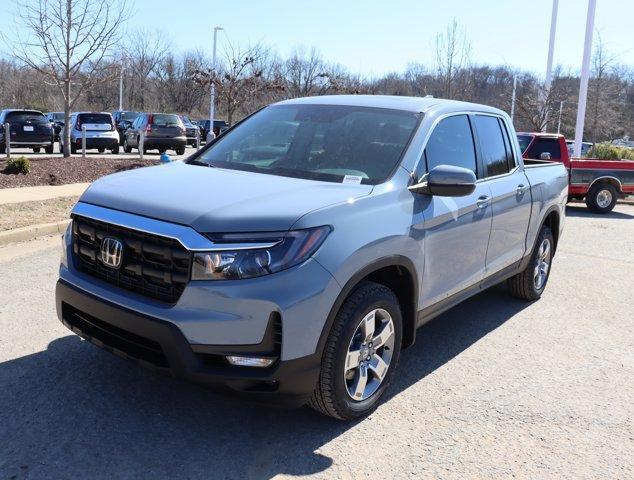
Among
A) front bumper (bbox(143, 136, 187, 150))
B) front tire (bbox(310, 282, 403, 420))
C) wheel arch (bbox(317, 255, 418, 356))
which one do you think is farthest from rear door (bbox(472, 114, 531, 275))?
front bumper (bbox(143, 136, 187, 150))

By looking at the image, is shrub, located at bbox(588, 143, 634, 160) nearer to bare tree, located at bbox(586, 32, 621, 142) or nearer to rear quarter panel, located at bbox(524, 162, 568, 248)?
bare tree, located at bbox(586, 32, 621, 142)

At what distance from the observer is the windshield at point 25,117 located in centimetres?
2044

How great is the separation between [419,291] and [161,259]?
64.0 inches

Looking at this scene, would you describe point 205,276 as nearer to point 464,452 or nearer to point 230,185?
point 230,185

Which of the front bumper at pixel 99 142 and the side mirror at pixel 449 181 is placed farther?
the front bumper at pixel 99 142

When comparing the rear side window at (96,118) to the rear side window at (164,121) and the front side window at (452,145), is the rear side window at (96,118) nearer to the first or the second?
the rear side window at (164,121)

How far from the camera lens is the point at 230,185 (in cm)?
345

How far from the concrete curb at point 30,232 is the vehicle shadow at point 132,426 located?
3.71 m

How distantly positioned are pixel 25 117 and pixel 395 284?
66.8 feet

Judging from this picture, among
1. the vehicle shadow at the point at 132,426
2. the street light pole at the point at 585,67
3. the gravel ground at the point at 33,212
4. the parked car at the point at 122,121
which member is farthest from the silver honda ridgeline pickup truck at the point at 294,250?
the parked car at the point at 122,121

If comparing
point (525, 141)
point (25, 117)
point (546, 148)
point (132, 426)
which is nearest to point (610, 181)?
point (546, 148)

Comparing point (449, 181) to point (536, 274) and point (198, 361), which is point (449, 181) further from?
point (536, 274)

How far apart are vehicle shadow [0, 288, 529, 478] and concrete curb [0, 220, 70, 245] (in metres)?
3.71

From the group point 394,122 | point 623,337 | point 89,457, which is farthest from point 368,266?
point 623,337
